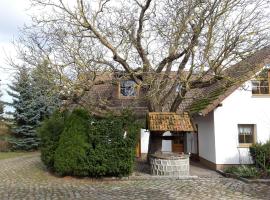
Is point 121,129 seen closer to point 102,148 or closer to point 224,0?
point 102,148

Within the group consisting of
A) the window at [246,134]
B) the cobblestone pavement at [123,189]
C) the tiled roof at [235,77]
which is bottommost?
the cobblestone pavement at [123,189]

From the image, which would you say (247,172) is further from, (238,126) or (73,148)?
(73,148)

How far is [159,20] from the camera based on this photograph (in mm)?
14789

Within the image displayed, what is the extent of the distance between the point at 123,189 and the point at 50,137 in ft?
18.2

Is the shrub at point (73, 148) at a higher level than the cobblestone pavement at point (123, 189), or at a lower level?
higher

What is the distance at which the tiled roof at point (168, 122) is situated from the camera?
659 inches

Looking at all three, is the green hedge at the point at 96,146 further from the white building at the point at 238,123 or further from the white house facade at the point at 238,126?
the white house facade at the point at 238,126

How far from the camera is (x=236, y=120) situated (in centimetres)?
1925

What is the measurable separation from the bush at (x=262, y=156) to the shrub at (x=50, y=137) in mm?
9012

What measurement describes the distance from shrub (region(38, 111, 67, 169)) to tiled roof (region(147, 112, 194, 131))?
4.23m

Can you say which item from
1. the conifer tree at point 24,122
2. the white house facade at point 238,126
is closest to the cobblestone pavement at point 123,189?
the white house facade at point 238,126

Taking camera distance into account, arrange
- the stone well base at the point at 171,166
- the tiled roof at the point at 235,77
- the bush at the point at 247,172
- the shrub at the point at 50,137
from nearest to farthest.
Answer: the tiled roof at the point at 235,77, the bush at the point at 247,172, the stone well base at the point at 171,166, the shrub at the point at 50,137

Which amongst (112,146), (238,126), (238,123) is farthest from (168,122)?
(238,126)

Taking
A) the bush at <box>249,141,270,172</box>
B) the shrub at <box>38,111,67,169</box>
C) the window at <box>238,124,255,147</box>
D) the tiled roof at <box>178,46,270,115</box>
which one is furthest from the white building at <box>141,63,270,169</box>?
the shrub at <box>38,111,67,169</box>
